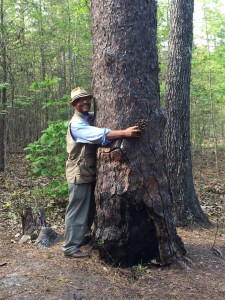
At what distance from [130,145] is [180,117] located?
261cm

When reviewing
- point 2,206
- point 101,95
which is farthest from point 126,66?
point 2,206

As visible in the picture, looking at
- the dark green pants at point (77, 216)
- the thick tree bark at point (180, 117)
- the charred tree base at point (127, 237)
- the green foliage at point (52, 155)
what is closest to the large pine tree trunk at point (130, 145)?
the charred tree base at point (127, 237)

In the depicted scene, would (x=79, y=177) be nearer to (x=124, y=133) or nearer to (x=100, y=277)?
(x=124, y=133)

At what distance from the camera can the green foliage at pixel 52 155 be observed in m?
6.58

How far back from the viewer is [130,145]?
Result: 425cm

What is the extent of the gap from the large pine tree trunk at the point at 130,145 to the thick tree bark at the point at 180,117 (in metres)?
2.10

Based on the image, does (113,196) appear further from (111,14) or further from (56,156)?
(56,156)

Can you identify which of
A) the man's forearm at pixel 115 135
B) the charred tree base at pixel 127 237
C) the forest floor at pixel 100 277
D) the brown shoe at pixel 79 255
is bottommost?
the forest floor at pixel 100 277

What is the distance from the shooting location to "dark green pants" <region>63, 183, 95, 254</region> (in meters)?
4.60

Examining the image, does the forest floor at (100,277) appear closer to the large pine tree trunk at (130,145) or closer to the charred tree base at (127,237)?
the charred tree base at (127,237)

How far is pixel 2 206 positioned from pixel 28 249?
363cm

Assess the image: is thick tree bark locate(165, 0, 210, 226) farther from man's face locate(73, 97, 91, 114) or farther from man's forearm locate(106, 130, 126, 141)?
man's forearm locate(106, 130, 126, 141)

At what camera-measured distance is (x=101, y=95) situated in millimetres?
4434

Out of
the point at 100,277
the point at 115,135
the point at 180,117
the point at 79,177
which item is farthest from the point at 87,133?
the point at 180,117
